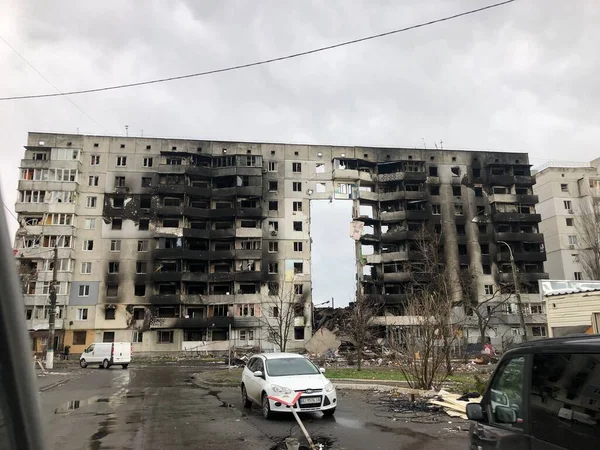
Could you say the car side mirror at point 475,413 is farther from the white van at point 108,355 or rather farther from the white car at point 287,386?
the white van at point 108,355

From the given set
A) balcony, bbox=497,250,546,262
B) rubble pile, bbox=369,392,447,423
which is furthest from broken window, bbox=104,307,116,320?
balcony, bbox=497,250,546,262

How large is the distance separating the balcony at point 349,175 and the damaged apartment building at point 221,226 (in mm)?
204

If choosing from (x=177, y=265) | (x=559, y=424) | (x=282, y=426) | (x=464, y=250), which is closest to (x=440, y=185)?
(x=464, y=250)

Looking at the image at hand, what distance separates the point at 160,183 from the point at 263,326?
23866mm

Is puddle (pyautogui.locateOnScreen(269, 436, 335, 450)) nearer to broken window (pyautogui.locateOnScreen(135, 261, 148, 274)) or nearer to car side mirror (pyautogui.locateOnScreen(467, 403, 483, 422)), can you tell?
car side mirror (pyautogui.locateOnScreen(467, 403, 483, 422))

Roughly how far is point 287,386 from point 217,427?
75.3 inches

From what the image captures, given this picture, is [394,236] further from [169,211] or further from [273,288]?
[169,211]

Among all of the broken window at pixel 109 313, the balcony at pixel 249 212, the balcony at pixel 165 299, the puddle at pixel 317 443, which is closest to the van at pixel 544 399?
the puddle at pixel 317 443

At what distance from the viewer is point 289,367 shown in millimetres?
13078

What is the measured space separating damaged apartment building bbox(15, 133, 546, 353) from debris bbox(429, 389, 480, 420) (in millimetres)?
45108

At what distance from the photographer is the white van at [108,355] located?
39.7 m

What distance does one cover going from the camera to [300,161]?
227 ft

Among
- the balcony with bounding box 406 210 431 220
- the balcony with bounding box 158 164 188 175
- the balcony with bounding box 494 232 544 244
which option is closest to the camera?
the balcony with bounding box 158 164 188 175

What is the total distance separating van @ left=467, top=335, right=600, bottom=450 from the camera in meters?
3.26
